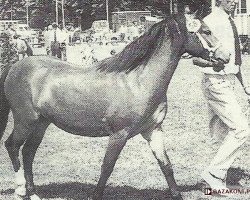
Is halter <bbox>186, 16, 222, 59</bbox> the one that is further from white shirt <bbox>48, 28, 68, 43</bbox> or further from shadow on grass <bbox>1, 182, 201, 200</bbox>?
white shirt <bbox>48, 28, 68, 43</bbox>

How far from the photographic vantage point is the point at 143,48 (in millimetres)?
5781

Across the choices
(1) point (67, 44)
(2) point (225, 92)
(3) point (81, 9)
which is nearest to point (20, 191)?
(2) point (225, 92)

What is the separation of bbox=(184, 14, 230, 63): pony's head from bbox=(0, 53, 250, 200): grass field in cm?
158

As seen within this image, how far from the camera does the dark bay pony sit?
5707mm

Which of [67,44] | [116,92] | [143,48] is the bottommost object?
[67,44]

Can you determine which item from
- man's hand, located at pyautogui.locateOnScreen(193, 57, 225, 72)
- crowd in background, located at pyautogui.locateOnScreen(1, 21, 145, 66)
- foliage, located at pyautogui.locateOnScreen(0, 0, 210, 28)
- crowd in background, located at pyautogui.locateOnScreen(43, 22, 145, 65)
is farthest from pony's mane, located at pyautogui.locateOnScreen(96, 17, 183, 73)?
foliage, located at pyautogui.locateOnScreen(0, 0, 210, 28)

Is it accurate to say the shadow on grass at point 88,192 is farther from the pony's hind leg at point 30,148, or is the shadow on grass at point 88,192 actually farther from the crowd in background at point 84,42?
the crowd in background at point 84,42

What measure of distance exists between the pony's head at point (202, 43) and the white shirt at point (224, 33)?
240 mm

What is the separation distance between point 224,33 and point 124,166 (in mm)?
2547

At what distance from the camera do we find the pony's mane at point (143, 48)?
5742 mm

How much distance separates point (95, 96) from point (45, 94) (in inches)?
25.5

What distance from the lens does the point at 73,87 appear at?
5.95m

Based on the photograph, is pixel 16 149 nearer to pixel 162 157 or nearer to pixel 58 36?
pixel 162 157

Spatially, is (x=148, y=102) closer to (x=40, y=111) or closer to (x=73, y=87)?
(x=73, y=87)
